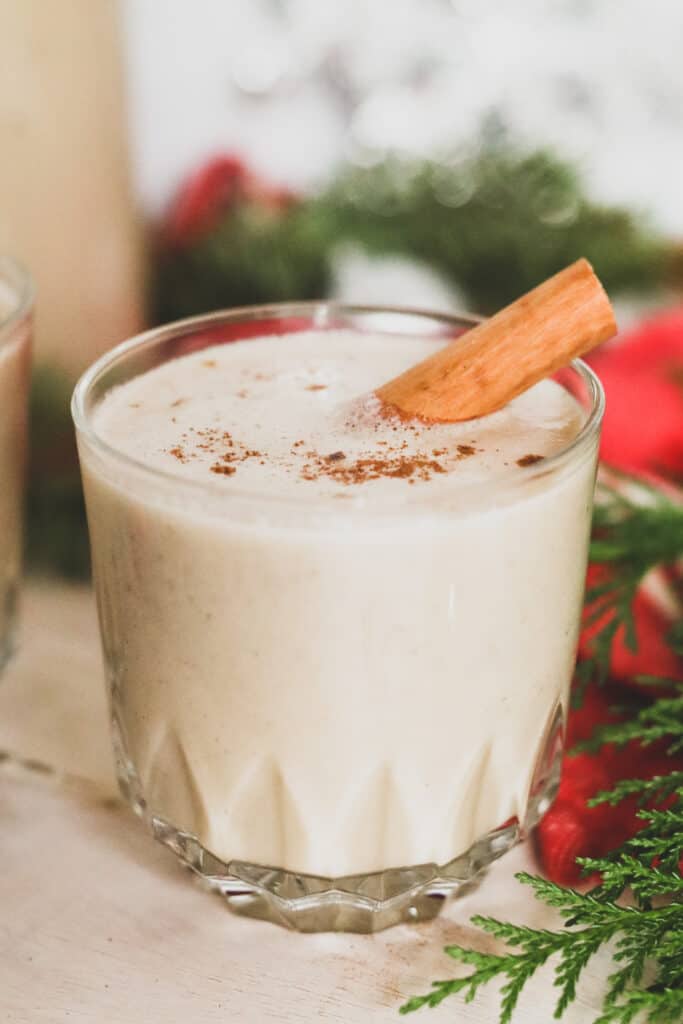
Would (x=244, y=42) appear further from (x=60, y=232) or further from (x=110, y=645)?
(x=110, y=645)

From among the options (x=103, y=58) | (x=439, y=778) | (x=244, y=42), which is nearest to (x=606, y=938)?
(x=439, y=778)

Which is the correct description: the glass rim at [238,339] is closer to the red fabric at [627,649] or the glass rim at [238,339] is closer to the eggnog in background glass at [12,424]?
the eggnog in background glass at [12,424]

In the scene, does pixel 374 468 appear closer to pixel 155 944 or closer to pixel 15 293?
pixel 155 944

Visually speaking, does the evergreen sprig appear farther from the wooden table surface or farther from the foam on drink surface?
the foam on drink surface

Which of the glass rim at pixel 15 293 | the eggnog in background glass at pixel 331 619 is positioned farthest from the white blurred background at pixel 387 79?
the eggnog in background glass at pixel 331 619

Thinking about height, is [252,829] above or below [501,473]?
below

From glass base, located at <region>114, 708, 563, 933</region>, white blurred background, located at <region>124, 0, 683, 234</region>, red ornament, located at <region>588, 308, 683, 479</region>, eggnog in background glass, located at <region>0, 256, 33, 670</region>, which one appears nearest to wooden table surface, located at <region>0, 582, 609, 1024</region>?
glass base, located at <region>114, 708, 563, 933</region>
